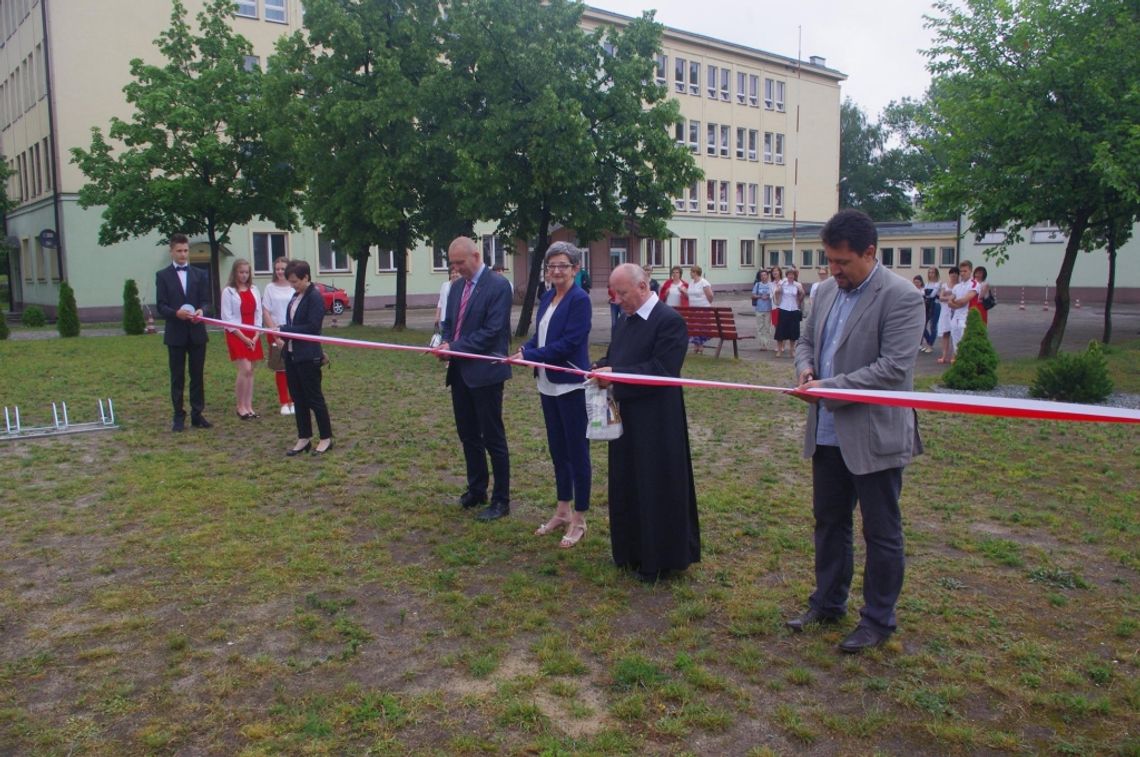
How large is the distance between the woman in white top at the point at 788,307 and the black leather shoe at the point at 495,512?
1187 centimetres

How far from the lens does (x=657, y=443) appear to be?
17.4 ft

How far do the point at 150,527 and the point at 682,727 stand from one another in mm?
4534

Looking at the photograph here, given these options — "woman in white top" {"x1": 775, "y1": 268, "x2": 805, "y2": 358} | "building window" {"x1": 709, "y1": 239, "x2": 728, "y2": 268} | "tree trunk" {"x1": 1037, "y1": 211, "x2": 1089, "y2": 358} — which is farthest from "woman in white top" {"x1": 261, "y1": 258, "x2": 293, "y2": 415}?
"building window" {"x1": 709, "y1": 239, "x2": 728, "y2": 268}

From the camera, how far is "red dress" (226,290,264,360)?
35.3ft

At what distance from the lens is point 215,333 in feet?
83.8

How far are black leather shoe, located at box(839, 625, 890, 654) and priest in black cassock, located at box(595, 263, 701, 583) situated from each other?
3.83ft

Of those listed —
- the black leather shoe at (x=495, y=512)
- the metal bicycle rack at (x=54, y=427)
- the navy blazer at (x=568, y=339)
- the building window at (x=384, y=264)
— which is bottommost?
the black leather shoe at (x=495, y=512)

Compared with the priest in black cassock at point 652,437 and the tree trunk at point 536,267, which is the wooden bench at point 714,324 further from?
the priest in black cassock at point 652,437

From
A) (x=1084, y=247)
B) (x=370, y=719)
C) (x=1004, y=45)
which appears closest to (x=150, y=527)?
(x=370, y=719)

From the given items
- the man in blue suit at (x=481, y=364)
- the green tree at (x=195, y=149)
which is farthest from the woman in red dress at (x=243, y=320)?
the green tree at (x=195, y=149)

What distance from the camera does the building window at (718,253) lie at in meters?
59.8

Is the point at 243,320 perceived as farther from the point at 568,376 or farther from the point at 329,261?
the point at 329,261

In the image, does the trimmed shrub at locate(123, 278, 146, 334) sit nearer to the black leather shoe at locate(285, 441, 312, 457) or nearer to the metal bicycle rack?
the metal bicycle rack

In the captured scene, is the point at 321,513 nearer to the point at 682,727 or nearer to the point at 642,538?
the point at 642,538
